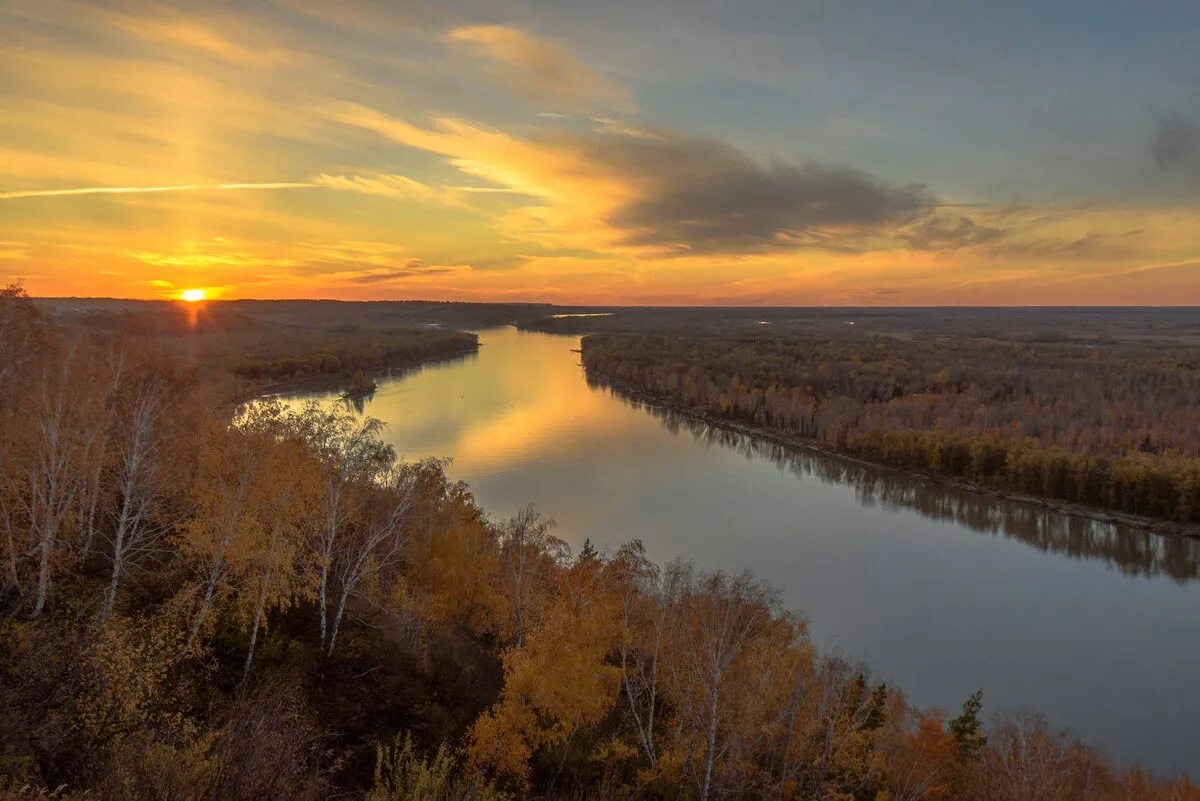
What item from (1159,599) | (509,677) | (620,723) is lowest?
(1159,599)

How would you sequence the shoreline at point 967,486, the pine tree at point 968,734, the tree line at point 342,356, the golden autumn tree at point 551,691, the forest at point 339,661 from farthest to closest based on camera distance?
the tree line at point 342,356 < the shoreline at point 967,486 < the pine tree at point 968,734 < the golden autumn tree at point 551,691 < the forest at point 339,661

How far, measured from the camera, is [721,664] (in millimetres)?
14078

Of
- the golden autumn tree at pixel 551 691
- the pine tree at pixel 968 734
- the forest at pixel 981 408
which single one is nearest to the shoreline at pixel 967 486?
the forest at pixel 981 408

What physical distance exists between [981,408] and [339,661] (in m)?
59.4

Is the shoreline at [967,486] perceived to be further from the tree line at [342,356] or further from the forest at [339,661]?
the tree line at [342,356]

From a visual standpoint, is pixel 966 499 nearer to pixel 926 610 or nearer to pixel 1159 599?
pixel 1159 599

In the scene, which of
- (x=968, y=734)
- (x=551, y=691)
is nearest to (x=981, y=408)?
(x=968, y=734)

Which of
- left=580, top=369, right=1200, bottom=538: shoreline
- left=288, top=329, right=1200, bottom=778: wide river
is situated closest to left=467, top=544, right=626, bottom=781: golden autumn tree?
left=288, top=329, right=1200, bottom=778: wide river

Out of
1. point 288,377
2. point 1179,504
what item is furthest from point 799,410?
point 288,377

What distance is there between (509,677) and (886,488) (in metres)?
39.2

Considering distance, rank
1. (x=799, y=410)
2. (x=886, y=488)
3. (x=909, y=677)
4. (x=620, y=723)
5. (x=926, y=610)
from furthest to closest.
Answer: (x=799, y=410) < (x=886, y=488) < (x=926, y=610) < (x=909, y=677) < (x=620, y=723)

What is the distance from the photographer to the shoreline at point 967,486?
127 ft

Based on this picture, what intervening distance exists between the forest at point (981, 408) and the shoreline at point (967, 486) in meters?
0.61

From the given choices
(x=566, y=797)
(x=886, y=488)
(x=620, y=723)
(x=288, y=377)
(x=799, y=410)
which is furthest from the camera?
(x=288, y=377)
